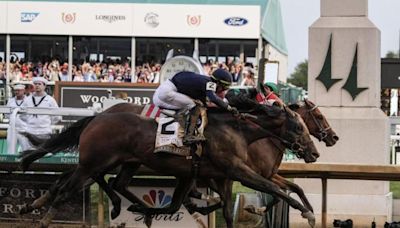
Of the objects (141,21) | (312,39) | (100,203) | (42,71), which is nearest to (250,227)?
(100,203)

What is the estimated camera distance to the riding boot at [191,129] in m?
9.79

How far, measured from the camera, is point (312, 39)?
1306 centimetres

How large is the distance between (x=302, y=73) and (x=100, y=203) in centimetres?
9883

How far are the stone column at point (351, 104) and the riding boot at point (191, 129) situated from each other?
11.7ft

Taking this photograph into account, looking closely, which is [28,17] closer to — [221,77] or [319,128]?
[319,128]

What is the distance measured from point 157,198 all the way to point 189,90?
7.26 feet

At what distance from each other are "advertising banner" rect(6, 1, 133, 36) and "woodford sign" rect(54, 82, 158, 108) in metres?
8.78

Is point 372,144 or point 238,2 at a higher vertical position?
point 238,2

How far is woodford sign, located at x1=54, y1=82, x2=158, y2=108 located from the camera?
18.1 m

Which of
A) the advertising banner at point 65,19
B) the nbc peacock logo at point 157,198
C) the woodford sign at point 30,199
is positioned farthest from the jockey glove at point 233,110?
the advertising banner at point 65,19

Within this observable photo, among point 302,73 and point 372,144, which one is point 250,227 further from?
point 302,73

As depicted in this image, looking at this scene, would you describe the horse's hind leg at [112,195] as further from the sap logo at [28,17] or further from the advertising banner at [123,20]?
the sap logo at [28,17]

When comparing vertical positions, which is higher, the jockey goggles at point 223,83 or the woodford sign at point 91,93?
the jockey goggles at point 223,83

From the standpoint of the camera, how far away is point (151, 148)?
9.93m
